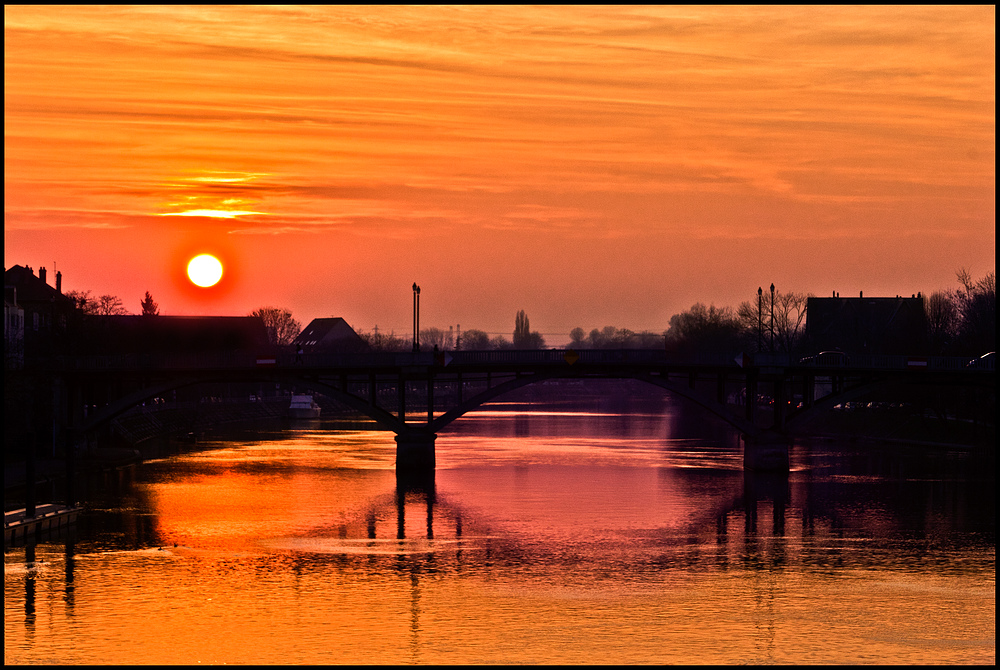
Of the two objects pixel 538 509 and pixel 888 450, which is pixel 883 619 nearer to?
pixel 538 509

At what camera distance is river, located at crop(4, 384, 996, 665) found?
37.5m

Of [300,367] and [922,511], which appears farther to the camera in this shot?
[300,367]

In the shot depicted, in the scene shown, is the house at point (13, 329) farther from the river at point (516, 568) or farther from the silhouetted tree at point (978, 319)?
the silhouetted tree at point (978, 319)

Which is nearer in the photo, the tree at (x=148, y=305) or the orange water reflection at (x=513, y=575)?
the orange water reflection at (x=513, y=575)

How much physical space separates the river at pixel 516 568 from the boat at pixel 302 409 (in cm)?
7008

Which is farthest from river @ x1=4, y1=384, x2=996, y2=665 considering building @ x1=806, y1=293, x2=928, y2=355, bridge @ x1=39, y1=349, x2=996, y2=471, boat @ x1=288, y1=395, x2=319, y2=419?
boat @ x1=288, y1=395, x2=319, y2=419

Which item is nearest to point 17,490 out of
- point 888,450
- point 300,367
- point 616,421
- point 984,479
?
point 300,367

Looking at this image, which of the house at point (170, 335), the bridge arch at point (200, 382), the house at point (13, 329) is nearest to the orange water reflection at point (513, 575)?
the bridge arch at point (200, 382)

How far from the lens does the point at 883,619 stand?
41.2 meters

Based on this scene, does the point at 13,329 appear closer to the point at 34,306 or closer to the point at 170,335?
the point at 34,306

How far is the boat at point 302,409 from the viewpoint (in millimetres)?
163500

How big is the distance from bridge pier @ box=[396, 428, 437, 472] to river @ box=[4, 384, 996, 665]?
154 centimetres

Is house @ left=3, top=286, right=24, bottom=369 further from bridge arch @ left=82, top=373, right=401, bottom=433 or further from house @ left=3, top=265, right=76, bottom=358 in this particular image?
bridge arch @ left=82, top=373, right=401, bottom=433

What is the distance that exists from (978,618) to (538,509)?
30577mm
